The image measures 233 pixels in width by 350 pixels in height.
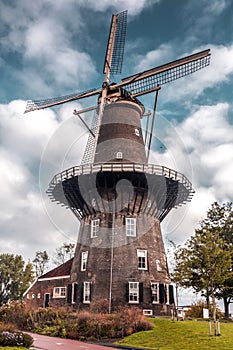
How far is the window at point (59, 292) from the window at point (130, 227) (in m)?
7.66

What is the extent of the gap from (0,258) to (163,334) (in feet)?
120

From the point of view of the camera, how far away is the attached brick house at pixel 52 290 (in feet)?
90.5

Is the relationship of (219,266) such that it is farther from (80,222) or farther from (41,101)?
(41,101)

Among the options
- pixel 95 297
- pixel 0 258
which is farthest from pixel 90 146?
pixel 0 258

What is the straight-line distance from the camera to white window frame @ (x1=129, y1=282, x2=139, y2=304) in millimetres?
22656

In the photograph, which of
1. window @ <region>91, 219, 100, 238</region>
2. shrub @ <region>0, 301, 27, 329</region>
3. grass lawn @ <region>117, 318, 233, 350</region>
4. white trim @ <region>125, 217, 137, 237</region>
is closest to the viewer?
grass lawn @ <region>117, 318, 233, 350</region>

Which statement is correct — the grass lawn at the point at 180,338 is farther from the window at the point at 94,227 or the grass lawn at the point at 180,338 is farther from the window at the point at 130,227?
the window at the point at 94,227

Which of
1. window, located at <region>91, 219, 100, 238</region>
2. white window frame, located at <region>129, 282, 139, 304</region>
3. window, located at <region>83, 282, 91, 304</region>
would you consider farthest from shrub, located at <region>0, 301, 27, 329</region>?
white window frame, located at <region>129, 282, 139, 304</region>

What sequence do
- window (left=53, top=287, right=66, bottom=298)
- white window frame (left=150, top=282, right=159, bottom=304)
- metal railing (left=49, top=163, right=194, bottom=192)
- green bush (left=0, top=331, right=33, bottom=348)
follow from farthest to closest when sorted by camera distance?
window (left=53, top=287, right=66, bottom=298) < metal railing (left=49, top=163, right=194, bottom=192) < white window frame (left=150, top=282, right=159, bottom=304) < green bush (left=0, top=331, right=33, bottom=348)

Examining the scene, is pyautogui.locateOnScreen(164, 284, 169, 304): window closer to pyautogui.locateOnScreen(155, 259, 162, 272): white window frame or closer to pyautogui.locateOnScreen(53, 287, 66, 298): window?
pyautogui.locateOnScreen(155, 259, 162, 272): white window frame

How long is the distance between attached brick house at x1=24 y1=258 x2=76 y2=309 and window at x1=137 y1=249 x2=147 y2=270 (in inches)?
235

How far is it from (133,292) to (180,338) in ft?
23.9

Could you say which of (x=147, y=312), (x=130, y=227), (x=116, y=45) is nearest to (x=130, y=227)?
(x=130, y=227)

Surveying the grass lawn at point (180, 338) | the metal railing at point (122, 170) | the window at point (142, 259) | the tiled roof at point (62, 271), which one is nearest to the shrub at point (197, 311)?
the window at point (142, 259)
